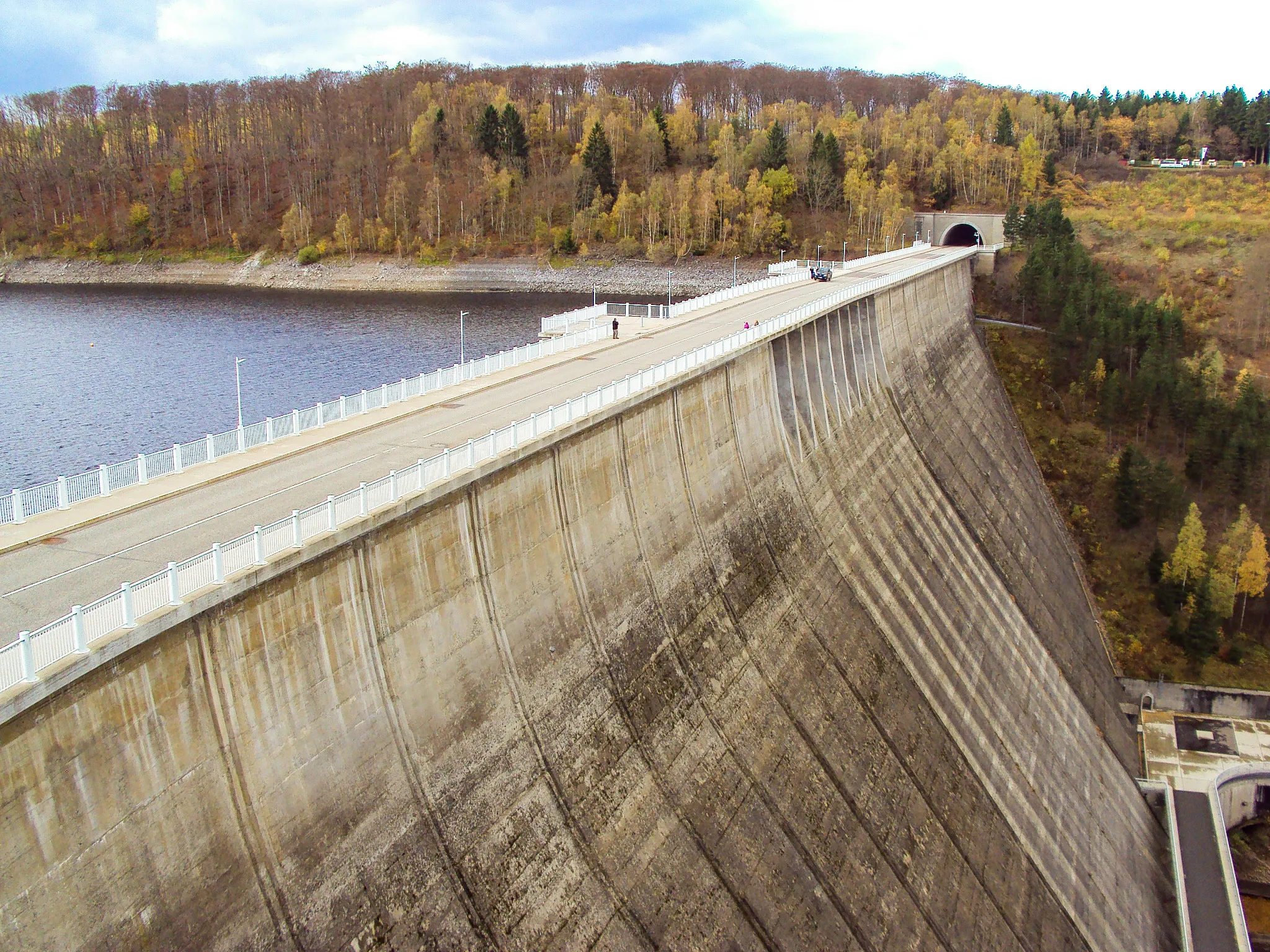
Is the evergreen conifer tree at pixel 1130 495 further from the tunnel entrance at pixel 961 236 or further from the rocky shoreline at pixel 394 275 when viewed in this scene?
the tunnel entrance at pixel 961 236

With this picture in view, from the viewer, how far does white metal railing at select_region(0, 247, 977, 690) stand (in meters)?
10.4

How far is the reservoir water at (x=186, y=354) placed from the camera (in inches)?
1582

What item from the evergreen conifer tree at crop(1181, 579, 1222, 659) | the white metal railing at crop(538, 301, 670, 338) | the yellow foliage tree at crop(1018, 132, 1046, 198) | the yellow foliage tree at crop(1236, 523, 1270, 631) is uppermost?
the yellow foliage tree at crop(1018, 132, 1046, 198)

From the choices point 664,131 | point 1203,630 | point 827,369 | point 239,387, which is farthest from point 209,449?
point 664,131

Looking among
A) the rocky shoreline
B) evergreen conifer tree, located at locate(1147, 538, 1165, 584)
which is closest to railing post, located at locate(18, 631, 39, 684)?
evergreen conifer tree, located at locate(1147, 538, 1165, 584)

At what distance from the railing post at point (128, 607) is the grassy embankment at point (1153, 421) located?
1719 inches

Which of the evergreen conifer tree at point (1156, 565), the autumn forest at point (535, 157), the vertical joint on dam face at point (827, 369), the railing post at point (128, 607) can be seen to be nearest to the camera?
the railing post at point (128, 607)

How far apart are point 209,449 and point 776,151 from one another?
375 feet

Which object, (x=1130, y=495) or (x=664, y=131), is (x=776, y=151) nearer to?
(x=664, y=131)

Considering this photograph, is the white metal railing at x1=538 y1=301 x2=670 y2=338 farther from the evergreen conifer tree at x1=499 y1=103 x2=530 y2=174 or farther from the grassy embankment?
the evergreen conifer tree at x1=499 y1=103 x2=530 y2=174

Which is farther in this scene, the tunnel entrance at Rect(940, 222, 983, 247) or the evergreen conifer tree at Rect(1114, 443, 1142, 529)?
the tunnel entrance at Rect(940, 222, 983, 247)

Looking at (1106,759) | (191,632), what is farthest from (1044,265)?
(191,632)

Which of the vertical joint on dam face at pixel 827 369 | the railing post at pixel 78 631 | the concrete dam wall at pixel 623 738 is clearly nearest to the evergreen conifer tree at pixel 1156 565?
the concrete dam wall at pixel 623 738

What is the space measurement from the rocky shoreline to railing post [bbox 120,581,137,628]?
10022cm
